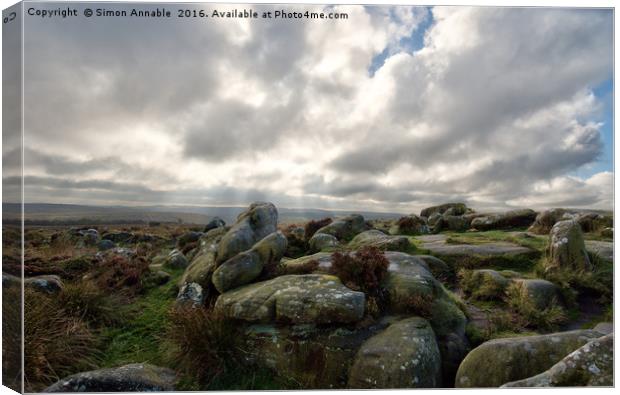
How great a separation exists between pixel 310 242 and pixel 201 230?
278 centimetres

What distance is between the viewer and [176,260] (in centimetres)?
890

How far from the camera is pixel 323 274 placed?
6508 mm

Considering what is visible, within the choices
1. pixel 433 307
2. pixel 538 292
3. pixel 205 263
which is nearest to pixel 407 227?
pixel 433 307

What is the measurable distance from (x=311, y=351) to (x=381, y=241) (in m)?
2.99

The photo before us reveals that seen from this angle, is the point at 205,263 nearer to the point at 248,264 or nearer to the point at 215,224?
the point at 215,224

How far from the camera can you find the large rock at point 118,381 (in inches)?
219

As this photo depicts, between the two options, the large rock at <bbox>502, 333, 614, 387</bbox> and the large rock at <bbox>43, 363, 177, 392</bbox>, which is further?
the large rock at <bbox>43, 363, 177, 392</bbox>

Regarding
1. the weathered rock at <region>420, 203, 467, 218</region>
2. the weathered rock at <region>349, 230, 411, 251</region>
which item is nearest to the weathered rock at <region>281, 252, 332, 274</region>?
the weathered rock at <region>349, 230, 411, 251</region>

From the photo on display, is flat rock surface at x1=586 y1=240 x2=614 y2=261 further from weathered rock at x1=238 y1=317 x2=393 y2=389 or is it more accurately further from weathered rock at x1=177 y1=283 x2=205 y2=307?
weathered rock at x1=177 y1=283 x2=205 y2=307

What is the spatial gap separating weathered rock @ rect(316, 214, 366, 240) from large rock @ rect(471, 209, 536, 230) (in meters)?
2.61

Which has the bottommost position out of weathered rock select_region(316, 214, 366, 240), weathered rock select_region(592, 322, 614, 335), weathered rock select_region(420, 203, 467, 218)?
weathered rock select_region(592, 322, 614, 335)

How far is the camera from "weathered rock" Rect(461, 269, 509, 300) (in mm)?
6805

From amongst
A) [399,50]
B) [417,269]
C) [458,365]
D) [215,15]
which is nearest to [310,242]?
[417,269]

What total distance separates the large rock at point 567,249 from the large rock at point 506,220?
0.52 metres
